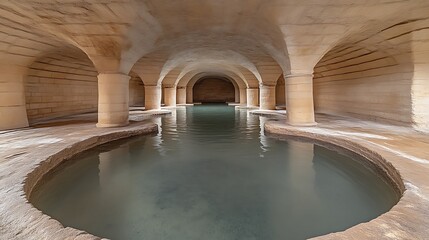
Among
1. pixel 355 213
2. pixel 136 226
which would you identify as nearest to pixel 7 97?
pixel 136 226

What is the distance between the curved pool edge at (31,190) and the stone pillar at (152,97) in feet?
33.2

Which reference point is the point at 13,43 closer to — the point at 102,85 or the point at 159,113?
the point at 102,85

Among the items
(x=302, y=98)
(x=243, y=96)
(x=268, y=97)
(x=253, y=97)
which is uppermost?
(x=243, y=96)

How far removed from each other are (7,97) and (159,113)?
750cm

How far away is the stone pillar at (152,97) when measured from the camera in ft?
52.7

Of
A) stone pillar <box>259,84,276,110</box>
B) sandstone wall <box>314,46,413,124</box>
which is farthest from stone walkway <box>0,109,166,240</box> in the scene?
stone pillar <box>259,84,276,110</box>

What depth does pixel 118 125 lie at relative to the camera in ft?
27.8

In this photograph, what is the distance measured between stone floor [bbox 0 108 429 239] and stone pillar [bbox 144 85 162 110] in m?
8.93

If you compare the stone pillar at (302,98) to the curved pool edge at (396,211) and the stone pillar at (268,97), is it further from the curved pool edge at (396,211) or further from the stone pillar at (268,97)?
the stone pillar at (268,97)

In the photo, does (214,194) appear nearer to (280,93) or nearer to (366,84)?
(366,84)

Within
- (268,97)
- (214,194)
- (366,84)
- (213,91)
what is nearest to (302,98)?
(366,84)

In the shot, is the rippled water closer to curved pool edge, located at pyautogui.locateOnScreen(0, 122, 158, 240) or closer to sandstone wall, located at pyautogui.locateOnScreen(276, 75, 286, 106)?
curved pool edge, located at pyautogui.locateOnScreen(0, 122, 158, 240)

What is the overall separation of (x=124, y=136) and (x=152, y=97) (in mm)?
9202

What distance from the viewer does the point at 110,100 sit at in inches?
328
